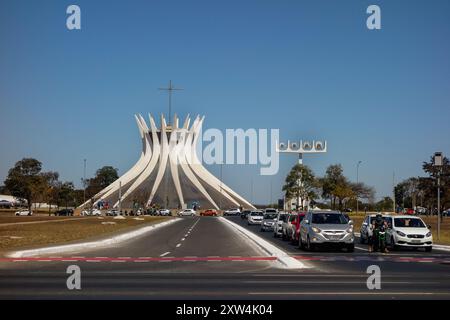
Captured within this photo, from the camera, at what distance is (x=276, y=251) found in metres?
25.6

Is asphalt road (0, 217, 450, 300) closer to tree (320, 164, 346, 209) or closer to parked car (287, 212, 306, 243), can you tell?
parked car (287, 212, 306, 243)

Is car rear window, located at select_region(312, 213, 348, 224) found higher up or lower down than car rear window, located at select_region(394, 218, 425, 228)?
higher up

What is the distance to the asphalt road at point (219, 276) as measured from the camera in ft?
44.4

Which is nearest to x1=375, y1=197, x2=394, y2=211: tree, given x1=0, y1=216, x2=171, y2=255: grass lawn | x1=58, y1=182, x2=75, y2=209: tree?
x1=58, y1=182, x2=75, y2=209: tree

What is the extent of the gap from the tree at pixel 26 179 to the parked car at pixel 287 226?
7862 cm

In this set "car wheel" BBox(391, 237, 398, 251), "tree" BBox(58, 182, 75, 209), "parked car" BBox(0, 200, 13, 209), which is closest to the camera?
"car wheel" BBox(391, 237, 398, 251)

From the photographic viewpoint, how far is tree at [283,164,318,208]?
9694 centimetres

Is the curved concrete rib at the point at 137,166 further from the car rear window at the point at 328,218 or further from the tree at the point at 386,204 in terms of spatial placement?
the car rear window at the point at 328,218

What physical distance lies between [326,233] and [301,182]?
2756 inches

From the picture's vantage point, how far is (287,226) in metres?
36.5

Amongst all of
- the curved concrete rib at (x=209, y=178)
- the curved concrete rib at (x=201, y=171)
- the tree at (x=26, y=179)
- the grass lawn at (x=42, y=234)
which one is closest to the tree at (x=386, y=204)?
the curved concrete rib at (x=209, y=178)

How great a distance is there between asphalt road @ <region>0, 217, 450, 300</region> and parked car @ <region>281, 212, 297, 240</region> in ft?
27.9
